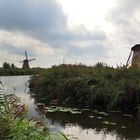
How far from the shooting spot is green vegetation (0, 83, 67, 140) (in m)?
4.43

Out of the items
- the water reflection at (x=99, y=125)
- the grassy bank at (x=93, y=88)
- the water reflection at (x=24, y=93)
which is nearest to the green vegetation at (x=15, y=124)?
the water reflection at (x=24, y=93)

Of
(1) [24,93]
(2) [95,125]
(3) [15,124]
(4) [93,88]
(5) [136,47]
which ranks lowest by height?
(2) [95,125]

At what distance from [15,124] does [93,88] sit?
11.0m

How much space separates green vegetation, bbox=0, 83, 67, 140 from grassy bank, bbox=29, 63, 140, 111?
367 inches

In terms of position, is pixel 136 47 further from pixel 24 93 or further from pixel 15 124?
pixel 15 124

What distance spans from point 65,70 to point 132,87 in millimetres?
5985

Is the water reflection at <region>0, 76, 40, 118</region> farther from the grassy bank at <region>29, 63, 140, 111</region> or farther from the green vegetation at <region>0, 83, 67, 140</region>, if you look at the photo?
the grassy bank at <region>29, 63, 140, 111</region>

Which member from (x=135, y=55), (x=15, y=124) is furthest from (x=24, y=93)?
(x=15, y=124)

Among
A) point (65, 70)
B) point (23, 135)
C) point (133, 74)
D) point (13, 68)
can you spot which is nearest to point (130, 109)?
point (133, 74)

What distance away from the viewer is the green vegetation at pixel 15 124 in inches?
175

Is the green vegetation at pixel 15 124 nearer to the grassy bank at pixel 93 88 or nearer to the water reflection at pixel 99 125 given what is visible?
the water reflection at pixel 99 125

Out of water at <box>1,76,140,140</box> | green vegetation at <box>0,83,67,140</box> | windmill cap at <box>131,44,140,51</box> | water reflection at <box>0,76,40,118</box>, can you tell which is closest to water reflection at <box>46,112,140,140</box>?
water at <box>1,76,140,140</box>

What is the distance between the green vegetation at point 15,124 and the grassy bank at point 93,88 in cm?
931

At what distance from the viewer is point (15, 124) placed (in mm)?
4555
